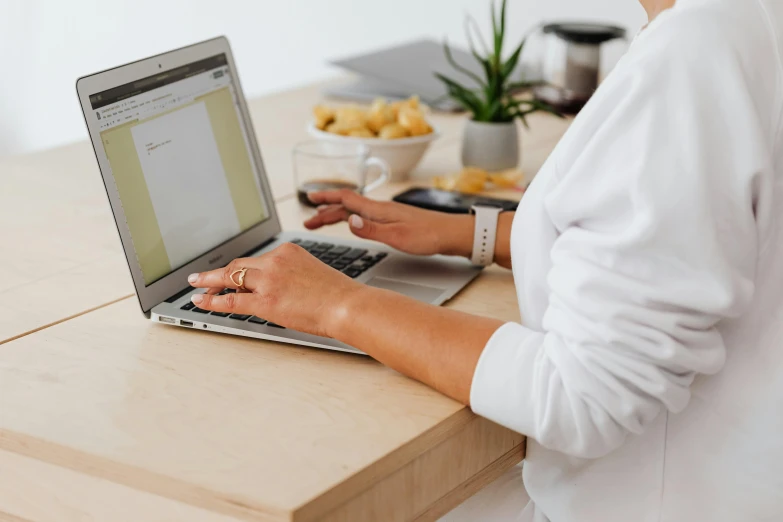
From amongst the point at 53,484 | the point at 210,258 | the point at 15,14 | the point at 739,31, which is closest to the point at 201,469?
the point at 53,484

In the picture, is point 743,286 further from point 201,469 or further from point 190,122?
point 190,122

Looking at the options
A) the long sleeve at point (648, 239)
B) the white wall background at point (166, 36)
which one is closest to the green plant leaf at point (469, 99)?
the long sleeve at point (648, 239)

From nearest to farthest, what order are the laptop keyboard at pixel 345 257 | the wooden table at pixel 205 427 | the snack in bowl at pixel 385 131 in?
the wooden table at pixel 205 427 → the laptop keyboard at pixel 345 257 → the snack in bowl at pixel 385 131

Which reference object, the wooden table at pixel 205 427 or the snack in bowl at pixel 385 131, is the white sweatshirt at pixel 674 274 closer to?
the wooden table at pixel 205 427

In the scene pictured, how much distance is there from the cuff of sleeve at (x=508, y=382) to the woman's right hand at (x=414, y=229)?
383 mm

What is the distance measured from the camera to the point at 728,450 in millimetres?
929

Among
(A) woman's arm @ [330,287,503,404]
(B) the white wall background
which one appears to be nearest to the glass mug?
(A) woman's arm @ [330,287,503,404]

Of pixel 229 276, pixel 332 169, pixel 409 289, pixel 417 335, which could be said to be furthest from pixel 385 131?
pixel 417 335

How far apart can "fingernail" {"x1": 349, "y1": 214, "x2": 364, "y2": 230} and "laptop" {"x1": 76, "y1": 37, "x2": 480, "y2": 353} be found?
4cm

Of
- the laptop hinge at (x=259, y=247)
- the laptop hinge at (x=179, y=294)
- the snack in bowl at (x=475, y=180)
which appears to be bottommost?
the snack in bowl at (x=475, y=180)

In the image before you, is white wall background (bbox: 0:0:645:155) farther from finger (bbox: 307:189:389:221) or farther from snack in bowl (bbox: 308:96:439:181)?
finger (bbox: 307:189:389:221)

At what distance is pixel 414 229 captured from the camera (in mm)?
1294

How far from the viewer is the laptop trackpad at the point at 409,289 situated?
1172 mm

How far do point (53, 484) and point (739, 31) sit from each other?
0.78 meters
